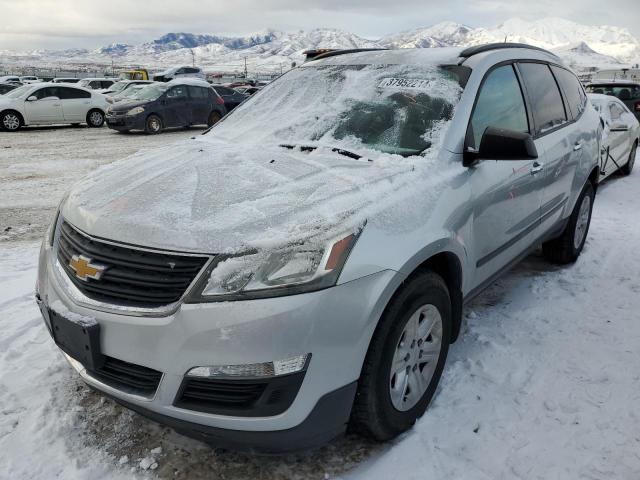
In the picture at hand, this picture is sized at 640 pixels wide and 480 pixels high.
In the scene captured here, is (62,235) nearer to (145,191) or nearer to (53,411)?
(145,191)

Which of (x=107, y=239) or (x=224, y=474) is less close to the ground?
(x=107, y=239)

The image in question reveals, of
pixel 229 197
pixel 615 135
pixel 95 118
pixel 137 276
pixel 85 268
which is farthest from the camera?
pixel 95 118

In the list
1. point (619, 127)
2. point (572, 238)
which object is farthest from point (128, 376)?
point (619, 127)

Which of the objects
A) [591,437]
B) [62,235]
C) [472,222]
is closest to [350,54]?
[472,222]

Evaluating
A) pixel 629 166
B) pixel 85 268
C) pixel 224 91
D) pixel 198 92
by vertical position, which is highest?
pixel 85 268

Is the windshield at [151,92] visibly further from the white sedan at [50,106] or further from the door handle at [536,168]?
the door handle at [536,168]

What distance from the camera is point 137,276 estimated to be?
79.4 inches

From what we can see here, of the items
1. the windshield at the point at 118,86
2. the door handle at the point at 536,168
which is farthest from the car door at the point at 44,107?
the door handle at the point at 536,168

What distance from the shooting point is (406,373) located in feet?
7.88

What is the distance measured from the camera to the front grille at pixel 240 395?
1.92 m

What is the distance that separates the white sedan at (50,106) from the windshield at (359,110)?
14.7m

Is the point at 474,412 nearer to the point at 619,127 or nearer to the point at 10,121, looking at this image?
the point at 619,127

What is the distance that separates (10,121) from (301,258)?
1655 cm

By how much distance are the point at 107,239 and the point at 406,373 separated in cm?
139
